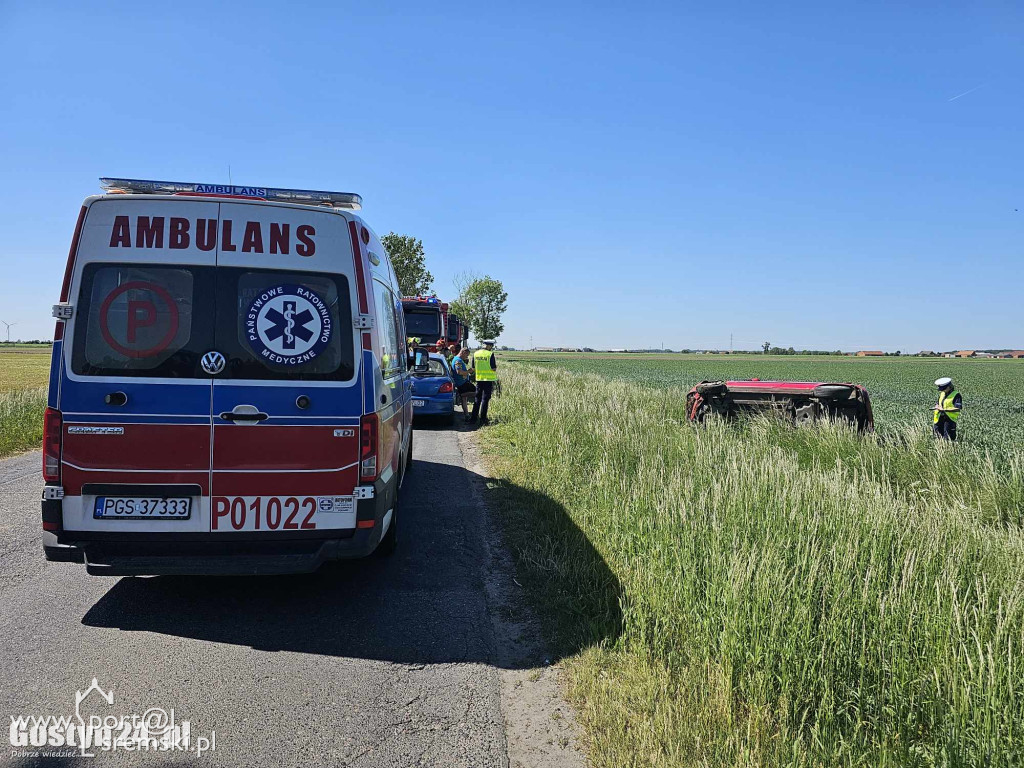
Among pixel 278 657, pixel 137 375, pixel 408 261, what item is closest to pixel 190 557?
pixel 278 657

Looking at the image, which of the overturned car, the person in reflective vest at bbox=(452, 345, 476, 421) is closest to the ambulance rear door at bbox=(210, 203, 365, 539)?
the overturned car

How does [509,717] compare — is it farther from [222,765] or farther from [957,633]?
[957,633]

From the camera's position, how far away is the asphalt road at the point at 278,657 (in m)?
2.84

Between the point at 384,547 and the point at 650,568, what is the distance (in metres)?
2.45

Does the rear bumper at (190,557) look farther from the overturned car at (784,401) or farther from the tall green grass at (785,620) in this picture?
the overturned car at (784,401)

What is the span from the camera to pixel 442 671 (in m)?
3.50

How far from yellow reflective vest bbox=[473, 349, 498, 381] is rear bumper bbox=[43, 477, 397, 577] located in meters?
9.88

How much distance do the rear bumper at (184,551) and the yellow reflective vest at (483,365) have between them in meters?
9.88

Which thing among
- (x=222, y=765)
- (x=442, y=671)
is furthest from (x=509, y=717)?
(x=222, y=765)

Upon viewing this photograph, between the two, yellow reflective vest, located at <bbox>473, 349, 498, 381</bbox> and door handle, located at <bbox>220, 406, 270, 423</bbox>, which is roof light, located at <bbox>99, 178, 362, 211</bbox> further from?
yellow reflective vest, located at <bbox>473, 349, 498, 381</bbox>

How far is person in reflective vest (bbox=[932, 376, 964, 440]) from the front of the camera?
396 inches

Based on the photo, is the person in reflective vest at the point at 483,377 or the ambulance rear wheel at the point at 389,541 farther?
the person in reflective vest at the point at 483,377

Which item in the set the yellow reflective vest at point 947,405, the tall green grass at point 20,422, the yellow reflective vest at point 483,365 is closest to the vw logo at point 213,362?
the tall green grass at point 20,422

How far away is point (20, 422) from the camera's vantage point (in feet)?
39.4
